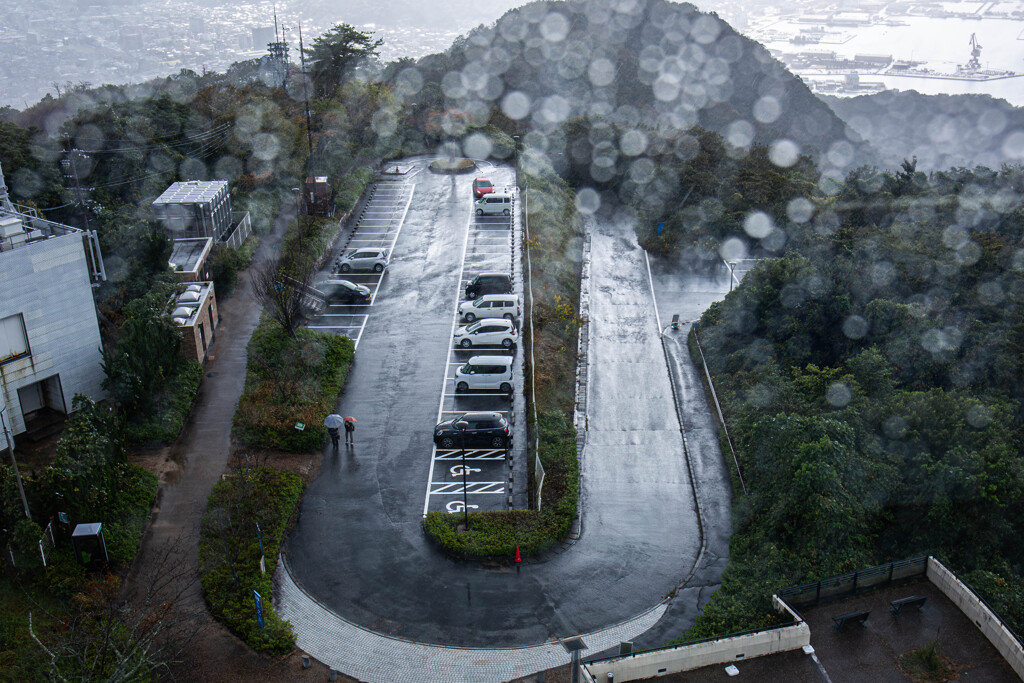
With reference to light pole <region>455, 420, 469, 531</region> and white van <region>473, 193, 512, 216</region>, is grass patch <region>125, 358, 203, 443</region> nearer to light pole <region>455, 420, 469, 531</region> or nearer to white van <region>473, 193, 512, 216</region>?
light pole <region>455, 420, 469, 531</region>

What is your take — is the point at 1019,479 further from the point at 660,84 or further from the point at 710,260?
the point at 660,84

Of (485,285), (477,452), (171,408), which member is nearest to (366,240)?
(485,285)

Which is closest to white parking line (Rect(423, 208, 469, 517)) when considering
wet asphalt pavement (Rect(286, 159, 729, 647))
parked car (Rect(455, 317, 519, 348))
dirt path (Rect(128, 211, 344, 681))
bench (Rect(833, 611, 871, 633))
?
wet asphalt pavement (Rect(286, 159, 729, 647))

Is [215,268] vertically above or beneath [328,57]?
beneath

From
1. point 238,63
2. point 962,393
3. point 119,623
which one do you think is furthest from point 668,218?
point 238,63

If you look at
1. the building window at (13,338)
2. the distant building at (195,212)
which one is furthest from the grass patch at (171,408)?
the distant building at (195,212)

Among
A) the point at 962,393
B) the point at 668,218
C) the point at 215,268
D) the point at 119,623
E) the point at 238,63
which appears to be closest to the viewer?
the point at 119,623

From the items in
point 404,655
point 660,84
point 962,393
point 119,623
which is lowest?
point 404,655
